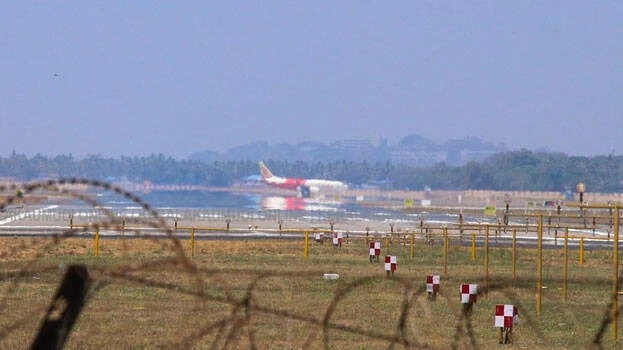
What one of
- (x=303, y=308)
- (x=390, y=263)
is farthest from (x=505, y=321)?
(x=390, y=263)

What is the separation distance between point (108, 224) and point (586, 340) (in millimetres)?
15250

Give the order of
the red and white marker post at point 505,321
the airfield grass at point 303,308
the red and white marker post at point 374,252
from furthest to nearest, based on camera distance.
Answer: the red and white marker post at point 374,252 → the red and white marker post at point 505,321 → the airfield grass at point 303,308

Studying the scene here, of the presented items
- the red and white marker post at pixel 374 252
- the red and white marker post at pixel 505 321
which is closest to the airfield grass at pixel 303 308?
the red and white marker post at pixel 505 321

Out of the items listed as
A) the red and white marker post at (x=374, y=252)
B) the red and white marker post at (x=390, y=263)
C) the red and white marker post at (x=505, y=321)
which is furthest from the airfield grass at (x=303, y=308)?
the red and white marker post at (x=374, y=252)

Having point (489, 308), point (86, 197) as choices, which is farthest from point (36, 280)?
point (86, 197)

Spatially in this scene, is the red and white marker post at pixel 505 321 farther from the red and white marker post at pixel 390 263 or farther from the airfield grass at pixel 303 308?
the red and white marker post at pixel 390 263

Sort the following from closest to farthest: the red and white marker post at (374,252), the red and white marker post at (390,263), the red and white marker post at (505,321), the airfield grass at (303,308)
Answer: the airfield grass at (303,308) < the red and white marker post at (505,321) < the red and white marker post at (390,263) < the red and white marker post at (374,252)

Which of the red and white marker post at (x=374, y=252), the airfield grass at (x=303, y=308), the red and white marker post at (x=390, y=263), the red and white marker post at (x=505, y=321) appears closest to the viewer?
the airfield grass at (x=303, y=308)

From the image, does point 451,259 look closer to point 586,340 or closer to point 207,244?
point 207,244

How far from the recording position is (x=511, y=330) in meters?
19.8

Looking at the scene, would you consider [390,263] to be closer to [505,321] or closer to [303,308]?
[303,308]

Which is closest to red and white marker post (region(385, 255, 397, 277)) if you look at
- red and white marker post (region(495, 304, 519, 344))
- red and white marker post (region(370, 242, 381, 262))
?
red and white marker post (region(370, 242, 381, 262))

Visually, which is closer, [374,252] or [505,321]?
[505,321]

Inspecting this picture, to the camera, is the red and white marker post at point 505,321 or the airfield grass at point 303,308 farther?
the red and white marker post at point 505,321
